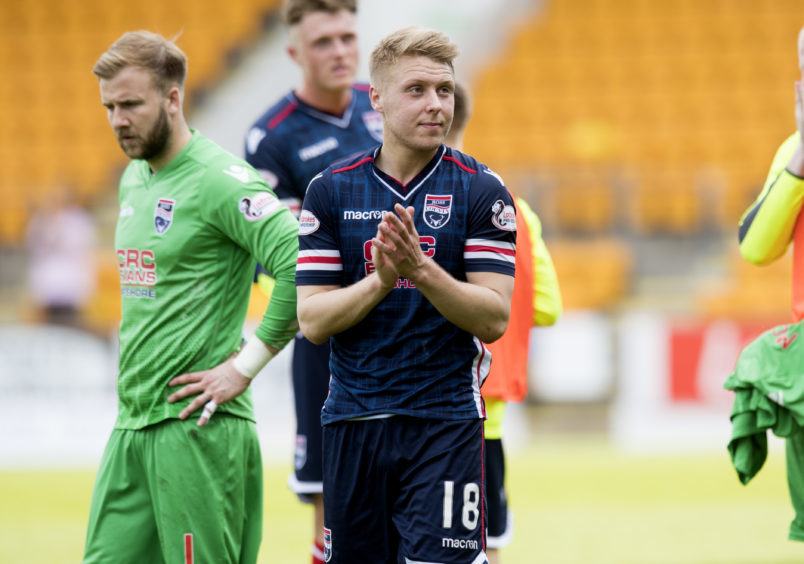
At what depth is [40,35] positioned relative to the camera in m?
20.8

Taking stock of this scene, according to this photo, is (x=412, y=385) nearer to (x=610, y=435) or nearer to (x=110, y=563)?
(x=110, y=563)

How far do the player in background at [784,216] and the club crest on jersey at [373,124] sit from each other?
5.90 ft

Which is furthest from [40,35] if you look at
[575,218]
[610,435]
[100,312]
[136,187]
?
[136,187]

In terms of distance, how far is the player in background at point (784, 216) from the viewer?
3.96m

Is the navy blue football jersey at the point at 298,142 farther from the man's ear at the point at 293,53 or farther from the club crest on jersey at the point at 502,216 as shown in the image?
the club crest on jersey at the point at 502,216

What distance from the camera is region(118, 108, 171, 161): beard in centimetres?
404

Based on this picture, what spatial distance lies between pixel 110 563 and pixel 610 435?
957 centimetres

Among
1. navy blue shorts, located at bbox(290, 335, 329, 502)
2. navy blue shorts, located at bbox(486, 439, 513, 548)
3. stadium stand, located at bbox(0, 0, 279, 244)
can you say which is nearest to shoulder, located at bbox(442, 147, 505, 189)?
navy blue shorts, located at bbox(486, 439, 513, 548)

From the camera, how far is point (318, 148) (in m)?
5.18

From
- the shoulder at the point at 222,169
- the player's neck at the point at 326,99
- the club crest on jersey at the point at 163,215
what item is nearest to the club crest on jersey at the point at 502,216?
the shoulder at the point at 222,169

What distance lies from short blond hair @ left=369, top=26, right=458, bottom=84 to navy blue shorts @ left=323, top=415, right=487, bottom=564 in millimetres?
1124

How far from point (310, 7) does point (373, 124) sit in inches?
24.1

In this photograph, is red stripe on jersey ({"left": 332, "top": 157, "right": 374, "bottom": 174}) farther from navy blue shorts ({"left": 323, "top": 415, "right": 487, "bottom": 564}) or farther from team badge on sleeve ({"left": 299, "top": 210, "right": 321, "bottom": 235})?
navy blue shorts ({"left": 323, "top": 415, "right": 487, "bottom": 564})

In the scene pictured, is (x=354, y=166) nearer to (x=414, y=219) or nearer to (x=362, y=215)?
(x=362, y=215)
